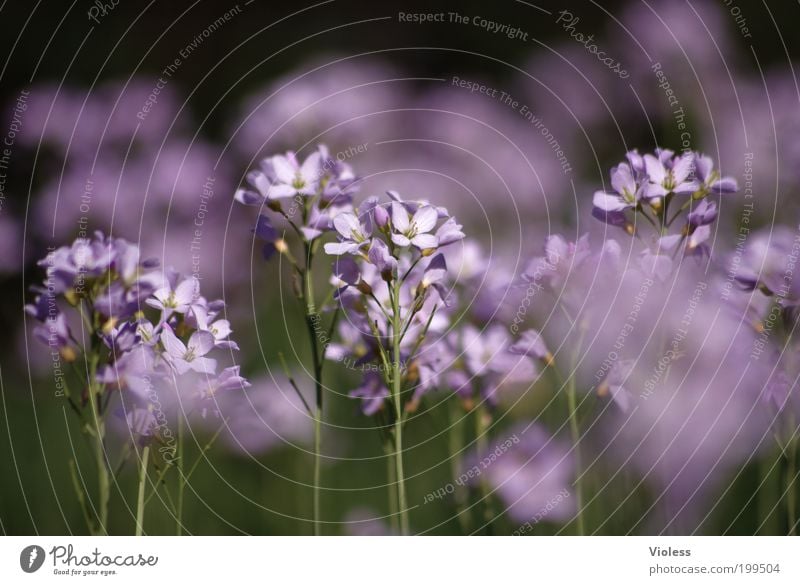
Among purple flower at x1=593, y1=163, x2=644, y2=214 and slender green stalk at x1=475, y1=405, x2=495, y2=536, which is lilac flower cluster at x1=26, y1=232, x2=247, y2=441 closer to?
slender green stalk at x1=475, y1=405, x2=495, y2=536

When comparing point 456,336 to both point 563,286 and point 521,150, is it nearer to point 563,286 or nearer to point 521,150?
point 563,286

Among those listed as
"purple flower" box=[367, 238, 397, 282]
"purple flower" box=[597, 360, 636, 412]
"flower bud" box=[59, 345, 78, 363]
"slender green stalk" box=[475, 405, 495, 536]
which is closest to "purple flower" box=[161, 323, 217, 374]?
"flower bud" box=[59, 345, 78, 363]

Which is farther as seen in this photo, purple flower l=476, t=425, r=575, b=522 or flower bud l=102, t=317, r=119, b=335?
purple flower l=476, t=425, r=575, b=522

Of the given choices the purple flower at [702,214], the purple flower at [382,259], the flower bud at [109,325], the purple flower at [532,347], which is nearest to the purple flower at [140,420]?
the flower bud at [109,325]

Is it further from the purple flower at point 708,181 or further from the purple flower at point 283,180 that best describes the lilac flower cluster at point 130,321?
the purple flower at point 708,181

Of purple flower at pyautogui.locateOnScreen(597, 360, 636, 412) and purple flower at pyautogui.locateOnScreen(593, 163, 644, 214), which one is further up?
purple flower at pyautogui.locateOnScreen(593, 163, 644, 214)

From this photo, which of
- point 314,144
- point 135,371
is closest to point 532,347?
point 135,371
